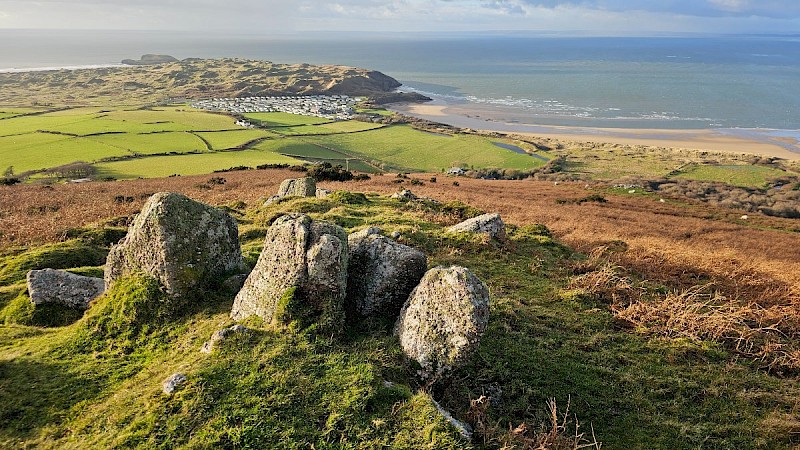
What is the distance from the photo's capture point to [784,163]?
274ft

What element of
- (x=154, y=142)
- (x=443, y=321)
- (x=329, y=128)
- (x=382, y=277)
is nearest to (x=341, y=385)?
(x=443, y=321)

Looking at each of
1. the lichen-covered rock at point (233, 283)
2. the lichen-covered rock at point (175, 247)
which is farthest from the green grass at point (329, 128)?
the lichen-covered rock at point (233, 283)

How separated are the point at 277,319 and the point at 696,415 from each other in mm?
9797

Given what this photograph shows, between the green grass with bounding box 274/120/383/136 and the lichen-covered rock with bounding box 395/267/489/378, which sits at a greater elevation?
the green grass with bounding box 274/120/383/136

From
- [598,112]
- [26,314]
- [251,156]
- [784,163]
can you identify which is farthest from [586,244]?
[598,112]

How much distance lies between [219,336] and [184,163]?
6308cm

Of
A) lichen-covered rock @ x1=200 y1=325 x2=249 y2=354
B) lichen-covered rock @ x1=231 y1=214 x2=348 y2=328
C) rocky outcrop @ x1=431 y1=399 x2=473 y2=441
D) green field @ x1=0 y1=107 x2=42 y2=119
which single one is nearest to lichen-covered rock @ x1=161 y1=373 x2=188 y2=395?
lichen-covered rock @ x1=200 y1=325 x2=249 y2=354

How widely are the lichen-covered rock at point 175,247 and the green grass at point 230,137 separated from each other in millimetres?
70549

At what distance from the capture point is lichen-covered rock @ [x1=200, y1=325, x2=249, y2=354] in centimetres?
1005

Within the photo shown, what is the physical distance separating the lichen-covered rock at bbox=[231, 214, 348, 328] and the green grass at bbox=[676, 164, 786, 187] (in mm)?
80985

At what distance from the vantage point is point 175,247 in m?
12.3

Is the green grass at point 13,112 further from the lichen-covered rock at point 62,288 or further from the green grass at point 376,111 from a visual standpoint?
the lichen-covered rock at point 62,288

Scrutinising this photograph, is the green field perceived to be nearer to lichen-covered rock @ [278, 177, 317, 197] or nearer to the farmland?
the farmland

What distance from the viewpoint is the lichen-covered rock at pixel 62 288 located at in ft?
42.5
